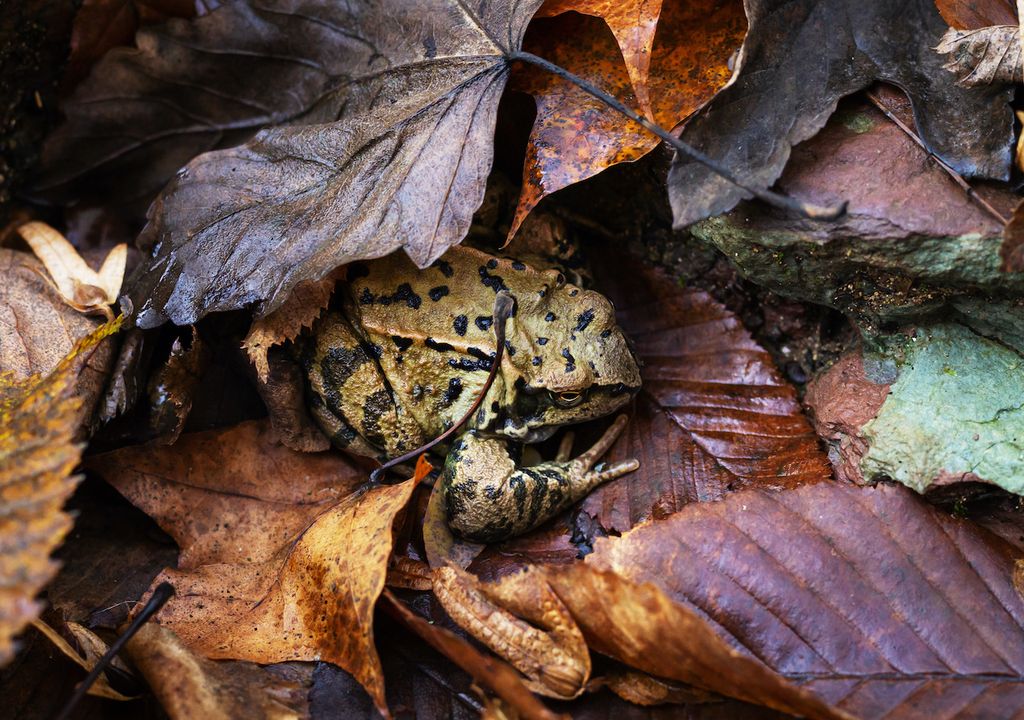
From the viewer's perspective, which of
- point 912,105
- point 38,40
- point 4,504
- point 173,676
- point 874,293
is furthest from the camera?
point 38,40

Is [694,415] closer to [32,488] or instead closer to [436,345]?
[436,345]

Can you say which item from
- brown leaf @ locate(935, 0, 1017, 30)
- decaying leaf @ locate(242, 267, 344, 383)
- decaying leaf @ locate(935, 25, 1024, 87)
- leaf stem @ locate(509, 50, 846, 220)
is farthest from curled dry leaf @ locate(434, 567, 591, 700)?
brown leaf @ locate(935, 0, 1017, 30)

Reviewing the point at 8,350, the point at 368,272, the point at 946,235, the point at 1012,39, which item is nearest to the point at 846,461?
the point at 946,235

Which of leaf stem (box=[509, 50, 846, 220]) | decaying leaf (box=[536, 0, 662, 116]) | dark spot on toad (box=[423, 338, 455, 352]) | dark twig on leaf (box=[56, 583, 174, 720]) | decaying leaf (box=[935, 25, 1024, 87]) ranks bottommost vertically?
dark twig on leaf (box=[56, 583, 174, 720])

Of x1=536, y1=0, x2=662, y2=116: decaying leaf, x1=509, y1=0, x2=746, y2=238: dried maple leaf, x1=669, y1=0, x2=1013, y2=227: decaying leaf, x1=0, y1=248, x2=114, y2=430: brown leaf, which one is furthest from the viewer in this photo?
x1=0, y1=248, x2=114, y2=430: brown leaf

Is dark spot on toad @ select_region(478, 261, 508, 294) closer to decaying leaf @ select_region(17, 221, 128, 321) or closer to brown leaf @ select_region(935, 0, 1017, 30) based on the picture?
decaying leaf @ select_region(17, 221, 128, 321)

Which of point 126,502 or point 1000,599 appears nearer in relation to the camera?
point 1000,599

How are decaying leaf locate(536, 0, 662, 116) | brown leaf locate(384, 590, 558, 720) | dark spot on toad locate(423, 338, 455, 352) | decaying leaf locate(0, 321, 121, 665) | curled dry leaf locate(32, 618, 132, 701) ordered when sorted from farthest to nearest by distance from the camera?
dark spot on toad locate(423, 338, 455, 352) < decaying leaf locate(536, 0, 662, 116) < curled dry leaf locate(32, 618, 132, 701) < brown leaf locate(384, 590, 558, 720) < decaying leaf locate(0, 321, 121, 665)

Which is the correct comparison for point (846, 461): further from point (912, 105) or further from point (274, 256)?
point (274, 256)
